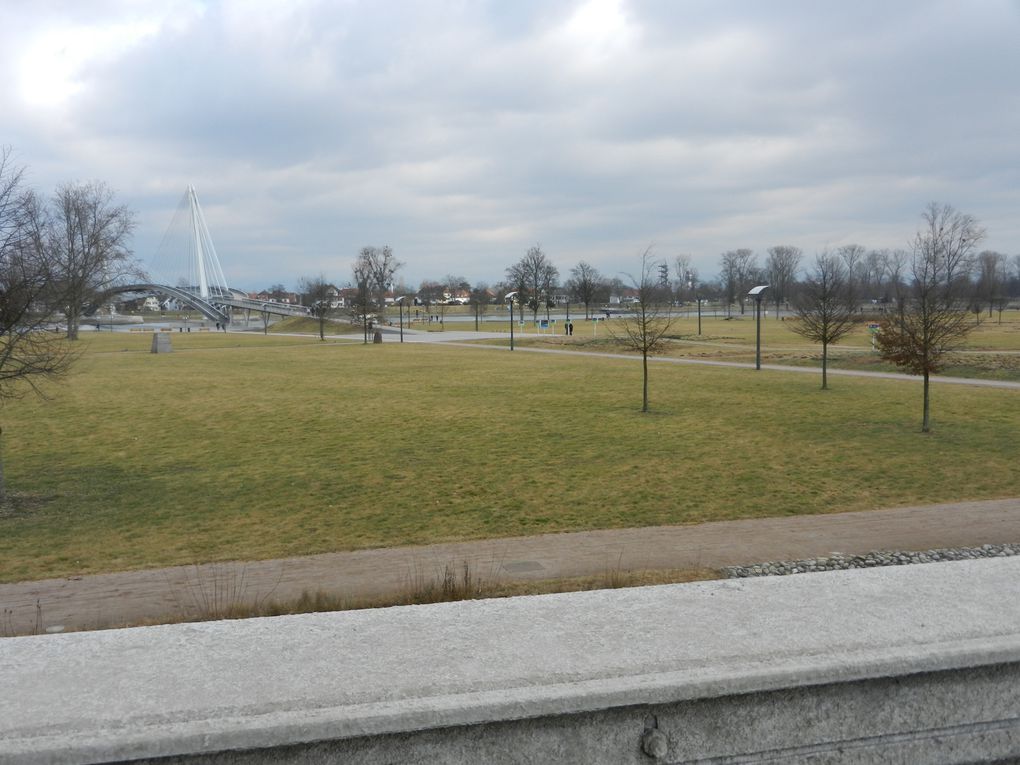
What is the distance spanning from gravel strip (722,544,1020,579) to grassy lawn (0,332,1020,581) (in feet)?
7.48

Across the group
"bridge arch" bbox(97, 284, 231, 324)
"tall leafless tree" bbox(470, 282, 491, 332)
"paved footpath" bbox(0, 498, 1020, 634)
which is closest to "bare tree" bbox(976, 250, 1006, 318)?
"tall leafless tree" bbox(470, 282, 491, 332)

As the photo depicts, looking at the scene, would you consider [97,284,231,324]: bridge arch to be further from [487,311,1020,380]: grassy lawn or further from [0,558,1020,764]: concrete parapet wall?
[0,558,1020,764]: concrete parapet wall

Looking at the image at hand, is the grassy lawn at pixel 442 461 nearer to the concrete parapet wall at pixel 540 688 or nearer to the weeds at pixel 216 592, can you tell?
the weeds at pixel 216 592

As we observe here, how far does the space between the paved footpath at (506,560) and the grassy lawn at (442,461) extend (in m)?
0.54

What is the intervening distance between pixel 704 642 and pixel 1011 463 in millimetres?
12658

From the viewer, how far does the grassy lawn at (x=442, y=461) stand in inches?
403

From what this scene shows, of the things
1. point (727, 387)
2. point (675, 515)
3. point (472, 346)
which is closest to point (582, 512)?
point (675, 515)

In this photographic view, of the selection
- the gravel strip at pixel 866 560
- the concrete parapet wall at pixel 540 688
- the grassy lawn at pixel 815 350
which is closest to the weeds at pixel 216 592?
the concrete parapet wall at pixel 540 688

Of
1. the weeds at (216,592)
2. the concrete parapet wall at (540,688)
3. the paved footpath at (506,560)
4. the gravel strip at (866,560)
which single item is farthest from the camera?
the gravel strip at (866,560)

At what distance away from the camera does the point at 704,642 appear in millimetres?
3490

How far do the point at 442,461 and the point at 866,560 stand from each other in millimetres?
7941

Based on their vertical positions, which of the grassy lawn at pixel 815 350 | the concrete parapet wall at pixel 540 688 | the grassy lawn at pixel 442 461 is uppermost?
the concrete parapet wall at pixel 540 688

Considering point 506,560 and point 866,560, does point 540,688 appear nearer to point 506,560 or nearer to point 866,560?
point 506,560

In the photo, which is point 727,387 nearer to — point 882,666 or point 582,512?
point 582,512
